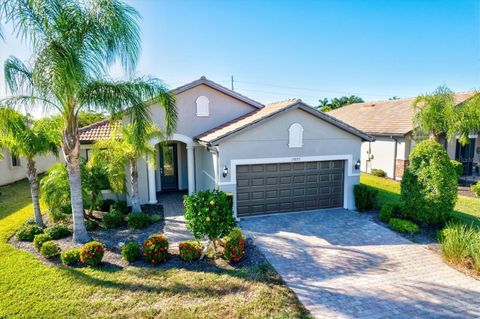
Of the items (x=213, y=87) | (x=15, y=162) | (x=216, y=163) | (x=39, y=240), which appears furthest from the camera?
(x=15, y=162)

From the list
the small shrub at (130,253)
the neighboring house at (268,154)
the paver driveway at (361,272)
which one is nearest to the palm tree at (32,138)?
the neighboring house at (268,154)

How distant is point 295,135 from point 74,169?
8.84 meters

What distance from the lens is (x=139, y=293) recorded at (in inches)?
277

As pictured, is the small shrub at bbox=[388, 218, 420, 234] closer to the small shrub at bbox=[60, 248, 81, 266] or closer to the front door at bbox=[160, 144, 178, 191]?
the small shrub at bbox=[60, 248, 81, 266]

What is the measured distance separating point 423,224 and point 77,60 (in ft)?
44.3

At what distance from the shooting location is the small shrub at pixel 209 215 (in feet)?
27.8

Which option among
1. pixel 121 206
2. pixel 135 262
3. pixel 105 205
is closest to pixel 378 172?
pixel 121 206

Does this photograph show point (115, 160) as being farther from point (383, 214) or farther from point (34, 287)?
point (383, 214)

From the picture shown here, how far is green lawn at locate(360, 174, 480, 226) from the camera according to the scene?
1322 cm

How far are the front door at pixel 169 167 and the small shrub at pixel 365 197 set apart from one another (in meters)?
10.5

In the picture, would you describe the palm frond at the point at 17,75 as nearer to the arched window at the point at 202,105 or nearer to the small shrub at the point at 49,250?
the small shrub at the point at 49,250

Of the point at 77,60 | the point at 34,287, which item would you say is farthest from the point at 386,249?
the point at 77,60

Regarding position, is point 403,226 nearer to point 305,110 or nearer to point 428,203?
point 428,203

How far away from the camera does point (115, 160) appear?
12.4m
